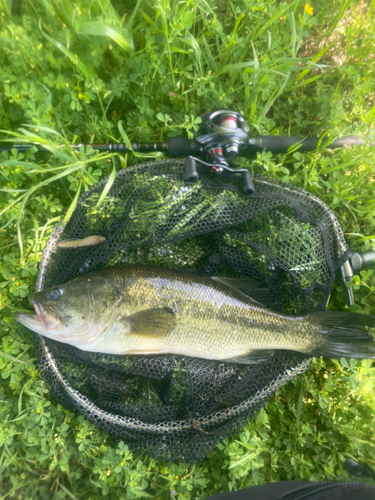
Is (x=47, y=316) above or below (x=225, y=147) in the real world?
below

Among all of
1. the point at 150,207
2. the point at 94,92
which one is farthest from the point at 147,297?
the point at 94,92

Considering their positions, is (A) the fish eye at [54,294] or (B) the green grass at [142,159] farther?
(B) the green grass at [142,159]

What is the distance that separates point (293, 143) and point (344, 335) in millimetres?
1590

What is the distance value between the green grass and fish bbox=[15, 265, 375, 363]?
0.38m

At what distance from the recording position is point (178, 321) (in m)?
2.19

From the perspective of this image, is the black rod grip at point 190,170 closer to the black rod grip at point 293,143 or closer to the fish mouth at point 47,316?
the black rod grip at point 293,143

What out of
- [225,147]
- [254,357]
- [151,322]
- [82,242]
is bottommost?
[254,357]

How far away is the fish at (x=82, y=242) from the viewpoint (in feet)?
7.36

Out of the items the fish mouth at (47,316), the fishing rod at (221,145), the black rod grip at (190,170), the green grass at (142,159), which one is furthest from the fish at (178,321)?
the fishing rod at (221,145)

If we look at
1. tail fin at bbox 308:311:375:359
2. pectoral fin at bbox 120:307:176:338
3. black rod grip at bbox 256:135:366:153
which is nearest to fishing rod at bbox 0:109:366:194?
black rod grip at bbox 256:135:366:153

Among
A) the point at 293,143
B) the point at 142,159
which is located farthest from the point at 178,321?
the point at 293,143

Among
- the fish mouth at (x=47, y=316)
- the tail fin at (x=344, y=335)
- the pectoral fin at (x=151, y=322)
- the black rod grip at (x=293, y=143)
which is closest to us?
the fish mouth at (x=47, y=316)

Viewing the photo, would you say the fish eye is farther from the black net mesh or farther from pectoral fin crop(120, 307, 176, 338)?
pectoral fin crop(120, 307, 176, 338)

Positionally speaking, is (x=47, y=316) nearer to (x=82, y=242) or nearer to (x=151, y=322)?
(x=82, y=242)
